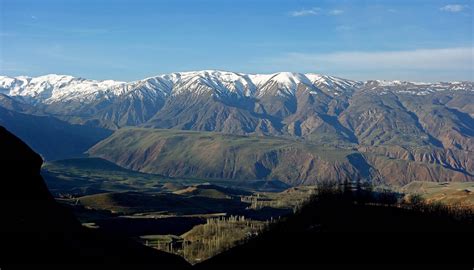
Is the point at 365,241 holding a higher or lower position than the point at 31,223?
lower

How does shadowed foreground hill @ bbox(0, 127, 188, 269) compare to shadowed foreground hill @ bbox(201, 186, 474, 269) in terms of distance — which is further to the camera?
shadowed foreground hill @ bbox(201, 186, 474, 269)

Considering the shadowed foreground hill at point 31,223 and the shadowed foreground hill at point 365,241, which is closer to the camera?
the shadowed foreground hill at point 31,223

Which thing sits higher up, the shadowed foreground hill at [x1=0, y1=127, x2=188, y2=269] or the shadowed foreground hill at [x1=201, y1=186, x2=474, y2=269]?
the shadowed foreground hill at [x1=0, y1=127, x2=188, y2=269]

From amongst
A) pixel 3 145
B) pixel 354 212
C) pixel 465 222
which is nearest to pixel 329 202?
pixel 354 212

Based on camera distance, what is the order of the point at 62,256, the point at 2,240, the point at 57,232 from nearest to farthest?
the point at 2,240
the point at 62,256
the point at 57,232

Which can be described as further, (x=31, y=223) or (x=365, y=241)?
(x=365, y=241)

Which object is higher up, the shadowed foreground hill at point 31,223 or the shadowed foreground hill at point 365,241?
the shadowed foreground hill at point 31,223

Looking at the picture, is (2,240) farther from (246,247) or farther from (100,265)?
(246,247)

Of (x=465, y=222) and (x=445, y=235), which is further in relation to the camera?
(x=465, y=222)
